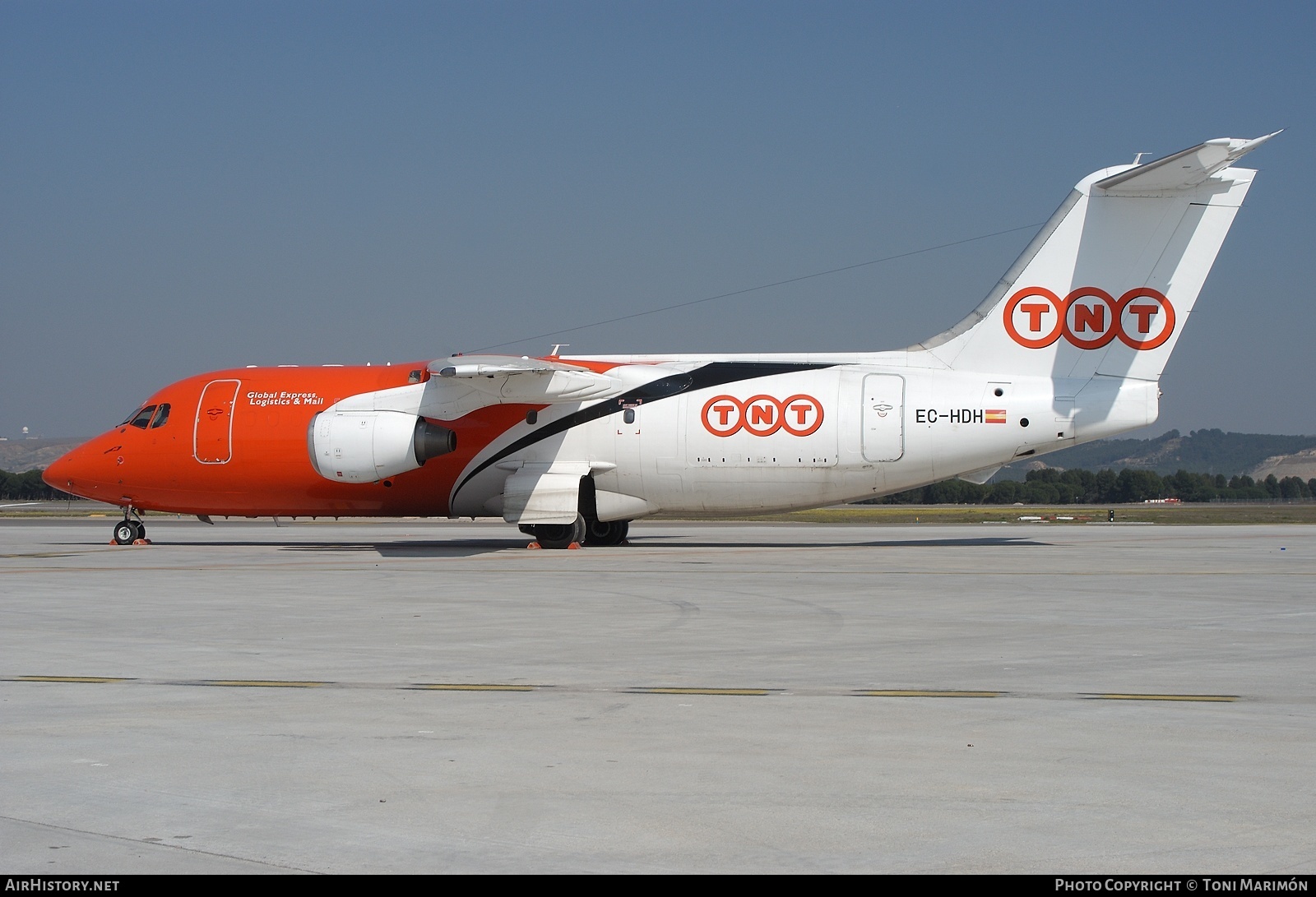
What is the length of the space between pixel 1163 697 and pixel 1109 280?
17541mm

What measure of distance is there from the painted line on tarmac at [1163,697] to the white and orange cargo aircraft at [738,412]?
16195mm

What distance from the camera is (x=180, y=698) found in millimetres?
8602

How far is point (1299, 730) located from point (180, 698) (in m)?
7.47

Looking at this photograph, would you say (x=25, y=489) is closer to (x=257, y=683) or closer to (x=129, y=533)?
(x=129, y=533)

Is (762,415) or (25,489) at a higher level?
(762,415)

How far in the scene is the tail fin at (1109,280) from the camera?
23.6 m

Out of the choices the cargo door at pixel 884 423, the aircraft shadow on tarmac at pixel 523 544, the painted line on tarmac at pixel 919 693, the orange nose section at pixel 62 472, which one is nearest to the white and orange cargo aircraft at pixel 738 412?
the cargo door at pixel 884 423

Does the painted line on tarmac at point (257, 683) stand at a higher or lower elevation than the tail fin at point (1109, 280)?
lower

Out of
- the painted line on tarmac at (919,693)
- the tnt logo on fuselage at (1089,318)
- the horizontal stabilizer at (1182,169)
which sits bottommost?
the painted line on tarmac at (919,693)

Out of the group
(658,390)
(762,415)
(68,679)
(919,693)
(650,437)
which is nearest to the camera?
(919,693)

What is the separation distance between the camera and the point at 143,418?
27797 mm

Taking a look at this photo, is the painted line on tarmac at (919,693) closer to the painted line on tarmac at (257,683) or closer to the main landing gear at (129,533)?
the painted line on tarmac at (257,683)

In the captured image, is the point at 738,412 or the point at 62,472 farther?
the point at 62,472

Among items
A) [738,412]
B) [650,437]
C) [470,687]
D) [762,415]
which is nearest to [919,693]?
[470,687]
